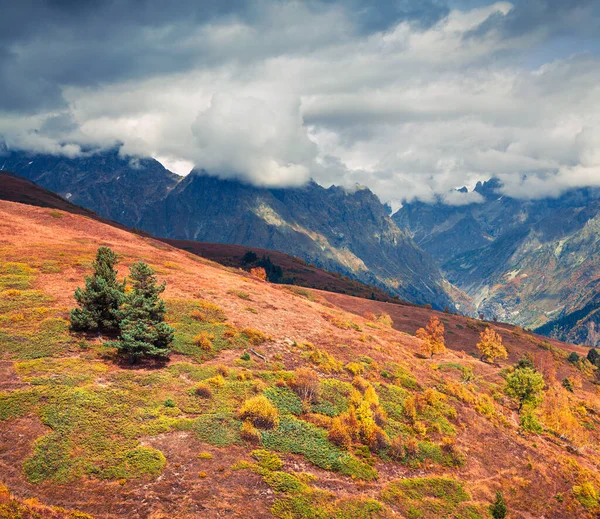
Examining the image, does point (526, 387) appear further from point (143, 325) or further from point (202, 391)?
point (143, 325)

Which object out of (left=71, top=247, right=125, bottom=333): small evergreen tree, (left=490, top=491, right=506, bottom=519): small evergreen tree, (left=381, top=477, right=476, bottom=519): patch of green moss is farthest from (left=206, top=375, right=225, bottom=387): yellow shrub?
(left=490, top=491, right=506, bottom=519): small evergreen tree

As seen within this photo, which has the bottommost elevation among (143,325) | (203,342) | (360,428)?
(360,428)

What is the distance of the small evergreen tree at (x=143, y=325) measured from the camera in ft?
88.4

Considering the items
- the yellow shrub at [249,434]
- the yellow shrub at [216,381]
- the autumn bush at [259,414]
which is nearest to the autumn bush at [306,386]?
the autumn bush at [259,414]

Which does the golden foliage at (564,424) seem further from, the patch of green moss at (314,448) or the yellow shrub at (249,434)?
the yellow shrub at (249,434)

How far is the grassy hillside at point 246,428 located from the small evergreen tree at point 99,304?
127cm

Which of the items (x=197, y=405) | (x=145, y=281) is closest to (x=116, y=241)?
(x=145, y=281)

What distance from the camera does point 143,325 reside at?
2769cm

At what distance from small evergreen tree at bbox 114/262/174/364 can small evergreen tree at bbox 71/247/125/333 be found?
1094mm

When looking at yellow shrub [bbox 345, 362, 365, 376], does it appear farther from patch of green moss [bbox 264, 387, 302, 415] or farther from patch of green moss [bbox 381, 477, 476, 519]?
patch of green moss [bbox 381, 477, 476, 519]

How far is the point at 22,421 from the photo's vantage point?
18.5 metres

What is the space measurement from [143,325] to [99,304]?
534cm

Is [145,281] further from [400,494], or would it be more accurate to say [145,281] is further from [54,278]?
[400,494]

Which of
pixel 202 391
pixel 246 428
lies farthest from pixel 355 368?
pixel 246 428
